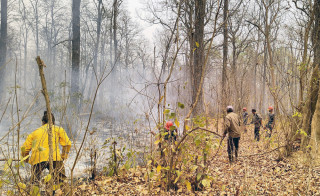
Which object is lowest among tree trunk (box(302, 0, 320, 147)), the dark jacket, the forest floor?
the forest floor

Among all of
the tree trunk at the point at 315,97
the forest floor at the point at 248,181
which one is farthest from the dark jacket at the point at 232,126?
the tree trunk at the point at 315,97

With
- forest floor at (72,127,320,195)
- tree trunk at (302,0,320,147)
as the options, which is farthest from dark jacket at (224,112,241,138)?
tree trunk at (302,0,320,147)

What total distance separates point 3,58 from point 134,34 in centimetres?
1690

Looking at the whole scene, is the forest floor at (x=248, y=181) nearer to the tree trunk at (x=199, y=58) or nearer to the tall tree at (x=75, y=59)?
the tree trunk at (x=199, y=58)

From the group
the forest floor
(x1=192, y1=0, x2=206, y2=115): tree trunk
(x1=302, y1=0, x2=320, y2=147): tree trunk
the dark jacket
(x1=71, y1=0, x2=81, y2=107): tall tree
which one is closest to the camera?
the forest floor

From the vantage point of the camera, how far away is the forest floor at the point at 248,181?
404 cm

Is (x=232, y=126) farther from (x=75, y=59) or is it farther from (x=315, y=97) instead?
(x=75, y=59)

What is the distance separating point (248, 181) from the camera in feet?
14.3

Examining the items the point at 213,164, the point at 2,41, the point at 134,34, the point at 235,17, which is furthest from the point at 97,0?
the point at 213,164

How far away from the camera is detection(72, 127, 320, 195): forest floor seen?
4.04m

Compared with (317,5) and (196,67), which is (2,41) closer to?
→ (196,67)

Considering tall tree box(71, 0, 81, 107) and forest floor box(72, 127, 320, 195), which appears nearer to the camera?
forest floor box(72, 127, 320, 195)

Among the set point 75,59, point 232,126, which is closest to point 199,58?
point 232,126

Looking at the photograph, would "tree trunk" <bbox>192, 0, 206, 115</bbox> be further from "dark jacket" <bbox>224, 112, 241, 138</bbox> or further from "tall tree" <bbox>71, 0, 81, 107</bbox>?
"tall tree" <bbox>71, 0, 81, 107</bbox>
